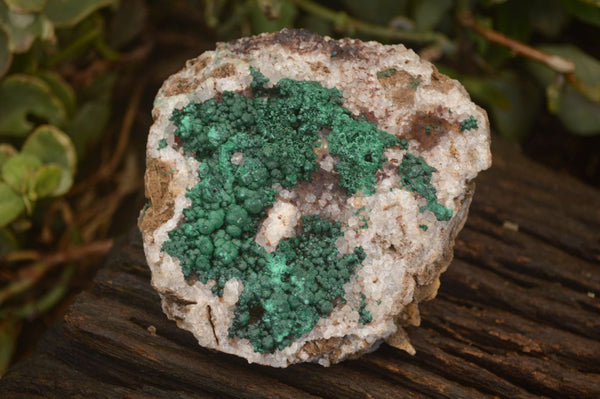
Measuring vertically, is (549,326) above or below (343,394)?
above

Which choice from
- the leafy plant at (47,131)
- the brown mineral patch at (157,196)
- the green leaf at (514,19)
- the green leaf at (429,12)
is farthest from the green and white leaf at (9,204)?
the green leaf at (514,19)

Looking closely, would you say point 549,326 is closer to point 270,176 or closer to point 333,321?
point 333,321

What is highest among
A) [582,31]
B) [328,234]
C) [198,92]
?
[582,31]

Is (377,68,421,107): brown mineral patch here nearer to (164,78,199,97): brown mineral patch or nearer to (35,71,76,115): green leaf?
(164,78,199,97): brown mineral patch

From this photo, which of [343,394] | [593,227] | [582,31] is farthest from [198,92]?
[582,31]

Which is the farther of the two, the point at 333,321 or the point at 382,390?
the point at 382,390

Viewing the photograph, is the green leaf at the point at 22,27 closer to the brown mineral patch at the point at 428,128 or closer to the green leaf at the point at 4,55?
the green leaf at the point at 4,55

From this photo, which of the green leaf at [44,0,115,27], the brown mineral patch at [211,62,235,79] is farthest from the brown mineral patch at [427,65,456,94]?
the green leaf at [44,0,115,27]
